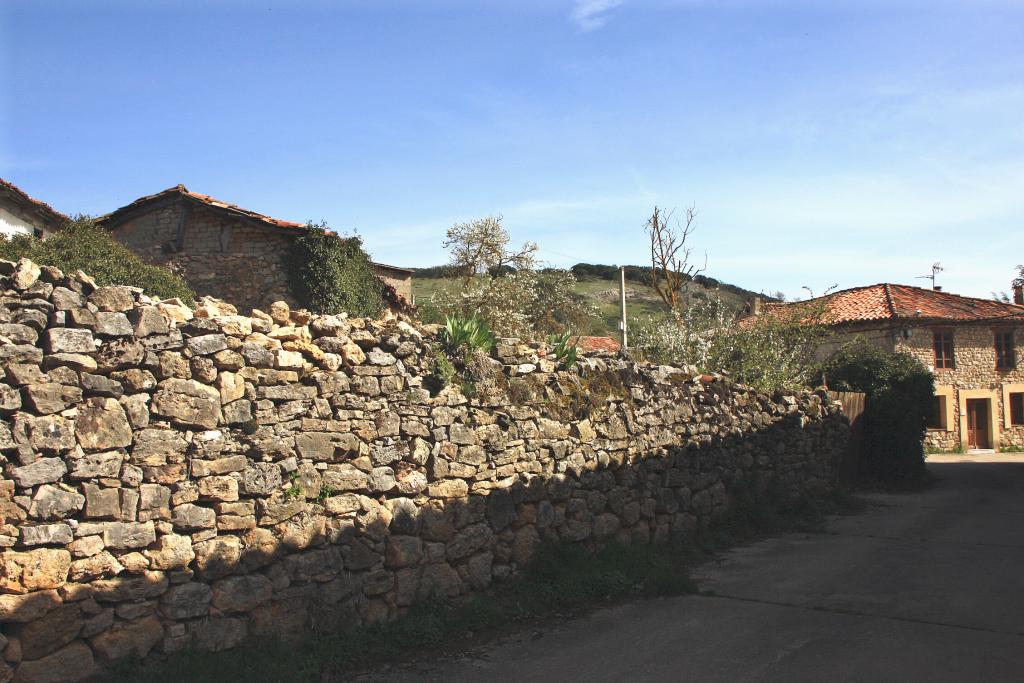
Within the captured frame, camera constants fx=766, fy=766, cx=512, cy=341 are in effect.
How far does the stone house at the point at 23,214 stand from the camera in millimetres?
17500

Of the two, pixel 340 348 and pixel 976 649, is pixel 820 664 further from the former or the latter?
pixel 340 348

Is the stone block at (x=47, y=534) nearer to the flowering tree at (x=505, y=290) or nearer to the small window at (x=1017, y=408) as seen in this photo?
the flowering tree at (x=505, y=290)

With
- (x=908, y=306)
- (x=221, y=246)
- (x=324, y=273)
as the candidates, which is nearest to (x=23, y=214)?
(x=221, y=246)

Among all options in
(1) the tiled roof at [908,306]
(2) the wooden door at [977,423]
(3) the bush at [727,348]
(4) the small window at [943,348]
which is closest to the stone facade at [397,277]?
(3) the bush at [727,348]

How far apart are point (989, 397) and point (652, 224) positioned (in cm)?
1872

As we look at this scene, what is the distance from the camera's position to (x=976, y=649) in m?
6.46

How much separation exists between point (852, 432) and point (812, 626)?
36.4 feet

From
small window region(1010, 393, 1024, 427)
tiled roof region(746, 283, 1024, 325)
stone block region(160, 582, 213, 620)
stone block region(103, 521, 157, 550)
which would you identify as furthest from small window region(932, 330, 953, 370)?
stone block region(103, 521, 157, 550)

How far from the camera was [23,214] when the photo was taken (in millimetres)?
18375

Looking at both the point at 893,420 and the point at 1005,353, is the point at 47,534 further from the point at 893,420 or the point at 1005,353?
the point at 1005,353

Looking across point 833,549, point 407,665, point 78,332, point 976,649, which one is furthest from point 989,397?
point 78,332

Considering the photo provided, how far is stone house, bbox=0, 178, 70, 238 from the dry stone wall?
1388cm

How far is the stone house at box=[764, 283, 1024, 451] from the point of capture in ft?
104

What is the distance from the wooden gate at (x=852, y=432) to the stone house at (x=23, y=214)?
17836 millimetres
